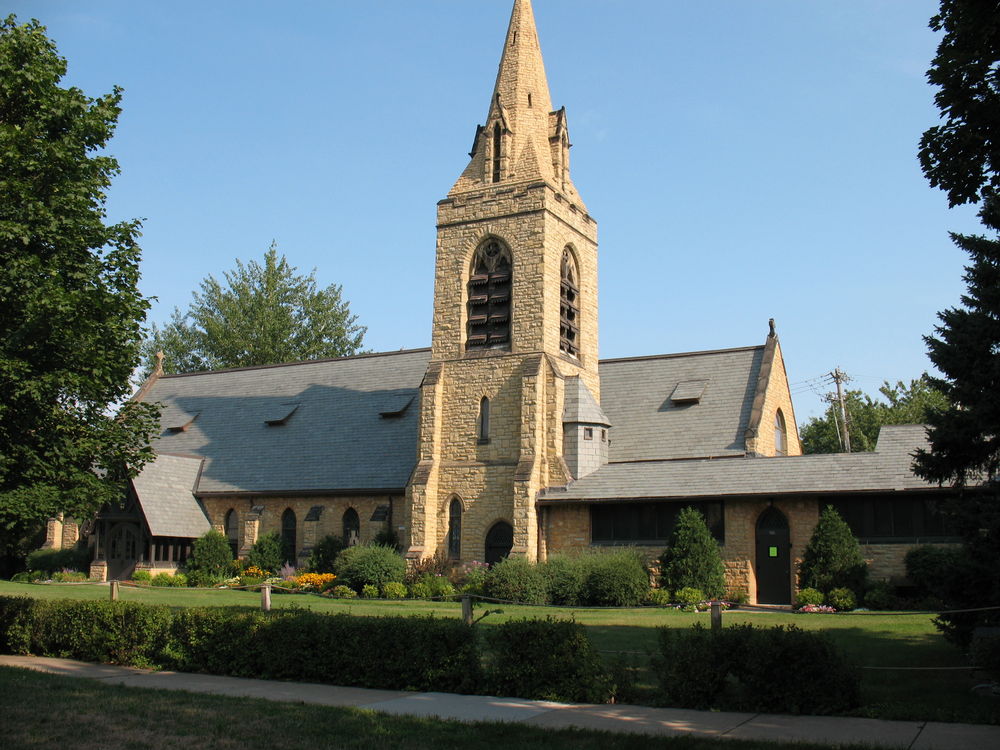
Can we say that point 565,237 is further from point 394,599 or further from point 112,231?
point 112,231

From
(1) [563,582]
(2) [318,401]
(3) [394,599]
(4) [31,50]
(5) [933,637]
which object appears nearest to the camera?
(4) [31,50]

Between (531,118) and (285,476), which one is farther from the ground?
(531,118)

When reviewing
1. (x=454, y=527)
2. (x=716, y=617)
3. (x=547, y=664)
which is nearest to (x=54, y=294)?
(x=547, y=664)

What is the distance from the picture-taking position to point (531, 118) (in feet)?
117

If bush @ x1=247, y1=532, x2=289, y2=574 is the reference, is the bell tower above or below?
above

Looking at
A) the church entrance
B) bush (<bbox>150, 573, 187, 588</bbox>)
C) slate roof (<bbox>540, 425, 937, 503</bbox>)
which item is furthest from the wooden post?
the church entrance

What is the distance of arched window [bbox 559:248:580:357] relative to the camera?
115 feet

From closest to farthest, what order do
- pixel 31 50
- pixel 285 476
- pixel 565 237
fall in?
pixel 31 50
pixel 565 237
pixel 285 476

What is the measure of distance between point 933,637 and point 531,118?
23643mm

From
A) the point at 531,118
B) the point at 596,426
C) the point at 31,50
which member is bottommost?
the point at 596,426

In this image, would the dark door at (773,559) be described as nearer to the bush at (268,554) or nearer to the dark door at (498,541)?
the dark door at (498,541)

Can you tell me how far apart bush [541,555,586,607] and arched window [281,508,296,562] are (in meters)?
13.1

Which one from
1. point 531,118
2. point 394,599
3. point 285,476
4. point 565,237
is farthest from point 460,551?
point 531,118

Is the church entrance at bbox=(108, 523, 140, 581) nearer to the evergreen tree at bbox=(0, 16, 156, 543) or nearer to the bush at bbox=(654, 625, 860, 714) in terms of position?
the evergreen tree at bbox=(0, 16, 156, 543)
